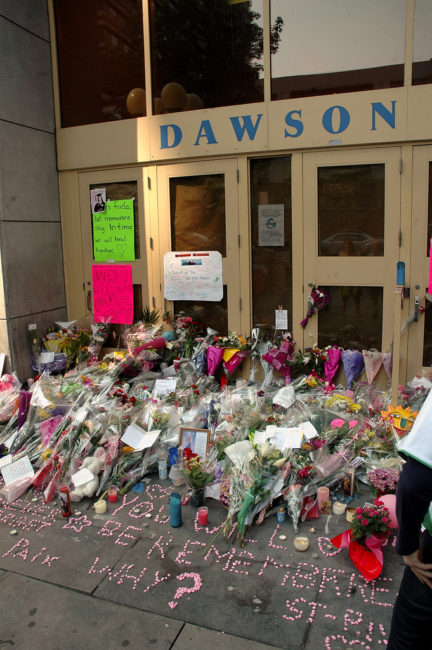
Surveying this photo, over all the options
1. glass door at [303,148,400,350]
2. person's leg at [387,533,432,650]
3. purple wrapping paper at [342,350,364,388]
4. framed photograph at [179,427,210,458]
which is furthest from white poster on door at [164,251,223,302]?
person's leg at [387,533,432,650]

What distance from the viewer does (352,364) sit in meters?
5.41

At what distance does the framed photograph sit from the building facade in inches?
71.7

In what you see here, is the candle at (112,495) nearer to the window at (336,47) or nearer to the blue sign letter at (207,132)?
the blue sign letter at (207,132)

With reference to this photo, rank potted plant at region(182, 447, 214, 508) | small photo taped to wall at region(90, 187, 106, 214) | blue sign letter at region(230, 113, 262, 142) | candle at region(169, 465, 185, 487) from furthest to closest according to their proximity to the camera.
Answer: small photo taped to wall at region(90, 187, 106, 214)
blue sign letter at region(230, 113, 262, 142)
candle at region(169, 465, 185, 487)
potted plant at region(182, 447, 214, 508)

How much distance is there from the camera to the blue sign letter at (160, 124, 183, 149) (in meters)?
5.85

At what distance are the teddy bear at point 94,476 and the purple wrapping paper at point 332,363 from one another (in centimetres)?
247

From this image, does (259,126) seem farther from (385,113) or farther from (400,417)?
(400,417)

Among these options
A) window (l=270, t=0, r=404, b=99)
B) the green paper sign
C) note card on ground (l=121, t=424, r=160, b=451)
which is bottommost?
note card on ground (l=121, t=424, r=160, b=451)

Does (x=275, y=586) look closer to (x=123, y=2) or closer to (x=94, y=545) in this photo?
(x=94, y=545)

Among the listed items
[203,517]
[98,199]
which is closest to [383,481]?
[203,517]

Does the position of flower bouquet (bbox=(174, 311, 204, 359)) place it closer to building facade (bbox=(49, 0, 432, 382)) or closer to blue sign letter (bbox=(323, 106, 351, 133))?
building facade (bbox=(49, 0, 432, 382))

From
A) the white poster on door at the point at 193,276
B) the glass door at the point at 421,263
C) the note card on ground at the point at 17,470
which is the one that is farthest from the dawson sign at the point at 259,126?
the note card on ground at the point at 17,470

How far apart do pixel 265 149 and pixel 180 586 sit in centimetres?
425

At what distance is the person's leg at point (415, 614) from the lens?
6.10 ft
